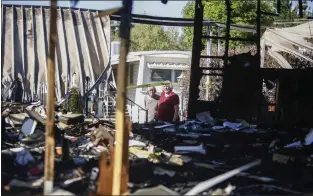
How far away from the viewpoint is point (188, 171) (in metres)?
5.57

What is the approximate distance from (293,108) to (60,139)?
17.2ft

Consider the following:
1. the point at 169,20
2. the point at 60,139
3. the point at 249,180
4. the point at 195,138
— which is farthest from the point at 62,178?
the point at 169,20

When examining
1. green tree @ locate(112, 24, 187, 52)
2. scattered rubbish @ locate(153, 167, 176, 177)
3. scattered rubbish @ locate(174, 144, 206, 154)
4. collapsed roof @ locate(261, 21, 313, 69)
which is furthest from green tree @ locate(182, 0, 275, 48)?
scattered rubbish @ locate(153, 167, 176, 177)

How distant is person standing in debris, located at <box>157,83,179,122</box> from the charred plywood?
215cm

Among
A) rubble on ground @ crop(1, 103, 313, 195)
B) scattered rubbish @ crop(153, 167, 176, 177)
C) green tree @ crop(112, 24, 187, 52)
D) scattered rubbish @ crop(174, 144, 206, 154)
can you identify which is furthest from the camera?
green tree @ crop(112, 24, 187, 52)

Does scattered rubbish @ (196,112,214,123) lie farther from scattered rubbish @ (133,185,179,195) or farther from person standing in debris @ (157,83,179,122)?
scattered rubbish @ (133,185,179,195)

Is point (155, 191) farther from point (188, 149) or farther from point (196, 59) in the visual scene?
point (196, 59)

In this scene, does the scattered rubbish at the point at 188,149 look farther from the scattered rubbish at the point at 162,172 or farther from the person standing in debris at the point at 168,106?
the person standing in debris at the point at 168,106

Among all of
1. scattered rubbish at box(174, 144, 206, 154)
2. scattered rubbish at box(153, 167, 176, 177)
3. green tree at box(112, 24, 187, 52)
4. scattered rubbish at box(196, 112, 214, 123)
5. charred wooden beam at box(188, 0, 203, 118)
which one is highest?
green tree at box(112, 24, 187, 52)

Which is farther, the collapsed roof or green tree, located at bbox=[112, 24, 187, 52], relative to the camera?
green tree, located at bbox=[112, 24, 187, 52]

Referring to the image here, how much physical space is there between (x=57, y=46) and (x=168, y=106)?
324 centimetres

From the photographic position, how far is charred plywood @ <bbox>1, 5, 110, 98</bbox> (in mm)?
6973

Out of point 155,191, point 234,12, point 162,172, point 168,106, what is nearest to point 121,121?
point 155,191

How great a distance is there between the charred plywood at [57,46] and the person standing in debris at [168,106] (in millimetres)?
2149
